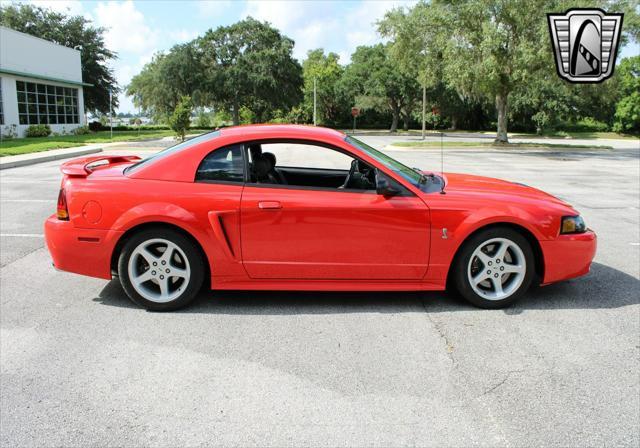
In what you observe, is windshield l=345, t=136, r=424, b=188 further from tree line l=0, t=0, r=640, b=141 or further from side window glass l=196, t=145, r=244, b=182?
tree line l=0, t=0, r=640, b=141

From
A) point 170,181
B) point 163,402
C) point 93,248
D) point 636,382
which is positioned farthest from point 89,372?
point 636,382

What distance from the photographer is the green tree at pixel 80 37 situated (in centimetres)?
5238

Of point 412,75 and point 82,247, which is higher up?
point 412,75

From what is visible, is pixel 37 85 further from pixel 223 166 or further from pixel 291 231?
pixel 291 231

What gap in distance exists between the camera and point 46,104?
37.2m

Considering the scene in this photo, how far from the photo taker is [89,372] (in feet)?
11.2

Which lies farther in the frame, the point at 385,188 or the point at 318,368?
the point at 385,188

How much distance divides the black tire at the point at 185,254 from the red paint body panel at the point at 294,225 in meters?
0.10

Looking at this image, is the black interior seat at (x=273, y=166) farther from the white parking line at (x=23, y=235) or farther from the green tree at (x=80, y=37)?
the green tree at (x=80, y=37)

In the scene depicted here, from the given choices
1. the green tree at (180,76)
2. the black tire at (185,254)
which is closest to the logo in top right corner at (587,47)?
the black tire at (185,254)

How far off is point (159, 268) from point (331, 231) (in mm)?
1453

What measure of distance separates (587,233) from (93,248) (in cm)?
420

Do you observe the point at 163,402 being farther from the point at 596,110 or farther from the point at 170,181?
the point at 596,110

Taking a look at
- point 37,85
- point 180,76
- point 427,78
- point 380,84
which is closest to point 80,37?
point 180,76
